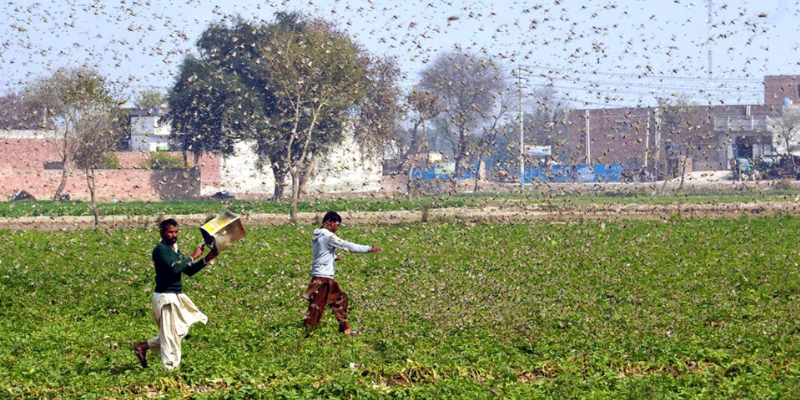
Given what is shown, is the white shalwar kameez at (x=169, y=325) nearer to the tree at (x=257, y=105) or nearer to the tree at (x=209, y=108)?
the tree at (x=257, y=105)

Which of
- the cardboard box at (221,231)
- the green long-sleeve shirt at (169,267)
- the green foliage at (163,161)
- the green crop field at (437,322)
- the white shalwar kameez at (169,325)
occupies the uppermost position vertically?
the green foliage at (163,161)

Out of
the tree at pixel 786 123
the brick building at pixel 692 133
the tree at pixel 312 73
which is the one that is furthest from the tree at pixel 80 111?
the tree at pixel 786 123

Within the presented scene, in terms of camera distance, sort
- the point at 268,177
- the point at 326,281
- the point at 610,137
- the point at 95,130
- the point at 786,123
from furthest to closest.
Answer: the point at 610,137 < the point at 786,123 < the point at 268,177 < the point at 95,130 < the point at 326,281

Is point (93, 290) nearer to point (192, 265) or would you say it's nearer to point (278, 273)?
point (278, 273)

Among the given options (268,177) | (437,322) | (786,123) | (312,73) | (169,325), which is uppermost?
(312,73)

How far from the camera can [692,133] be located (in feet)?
273

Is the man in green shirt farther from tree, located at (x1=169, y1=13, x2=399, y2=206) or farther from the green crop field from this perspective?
tree, located at (x1=169, y1=13, x2=399, y2=206)

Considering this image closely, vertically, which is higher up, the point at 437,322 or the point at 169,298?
the point at 169,298

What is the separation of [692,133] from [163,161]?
4526 cm

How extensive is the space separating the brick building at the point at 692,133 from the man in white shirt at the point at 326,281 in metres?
64.0

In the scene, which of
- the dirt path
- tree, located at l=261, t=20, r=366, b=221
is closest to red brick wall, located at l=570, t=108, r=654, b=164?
the dirt path

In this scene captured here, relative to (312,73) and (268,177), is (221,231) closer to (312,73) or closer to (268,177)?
(312,73)

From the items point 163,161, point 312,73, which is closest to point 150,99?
point 163,161

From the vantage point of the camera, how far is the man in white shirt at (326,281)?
13820 millimetres
